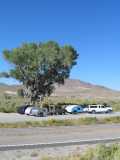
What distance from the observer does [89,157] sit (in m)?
16.4

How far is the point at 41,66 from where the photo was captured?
270 feet

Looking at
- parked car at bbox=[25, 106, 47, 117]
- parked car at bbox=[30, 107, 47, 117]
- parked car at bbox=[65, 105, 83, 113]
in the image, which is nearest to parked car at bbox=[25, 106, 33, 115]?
parked car at bbox=[25, 106, 47, 117]

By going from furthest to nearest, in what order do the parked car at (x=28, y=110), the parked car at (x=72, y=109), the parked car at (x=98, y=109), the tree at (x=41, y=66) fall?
1. the tree at (x=41, y=66)
2. the parked car at (x=98, y=109)
3. the parked car at (x=72, y=109)
4. the parked car at (x=28, y=110)

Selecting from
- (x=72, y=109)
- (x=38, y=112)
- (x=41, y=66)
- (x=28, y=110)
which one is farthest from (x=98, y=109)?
(x=38, y=112)

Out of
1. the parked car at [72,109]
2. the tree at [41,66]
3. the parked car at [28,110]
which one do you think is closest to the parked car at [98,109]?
the parked car at [72,109]

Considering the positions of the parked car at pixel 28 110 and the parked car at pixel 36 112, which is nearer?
the parked car at pixel 36 112

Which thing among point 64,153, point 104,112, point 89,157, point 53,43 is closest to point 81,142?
point 64,153

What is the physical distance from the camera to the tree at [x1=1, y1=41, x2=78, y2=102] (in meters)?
81.8

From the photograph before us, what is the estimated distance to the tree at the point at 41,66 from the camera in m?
81.8

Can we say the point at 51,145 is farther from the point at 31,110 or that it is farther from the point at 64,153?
the point at 31,110

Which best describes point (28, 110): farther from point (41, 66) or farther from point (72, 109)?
point (41, 66)

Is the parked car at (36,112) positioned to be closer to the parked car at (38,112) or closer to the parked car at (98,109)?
the parked car at (38,112)

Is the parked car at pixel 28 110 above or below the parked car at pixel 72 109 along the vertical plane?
below

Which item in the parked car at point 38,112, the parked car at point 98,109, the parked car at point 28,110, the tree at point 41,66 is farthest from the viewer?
the tree at point 41,66
